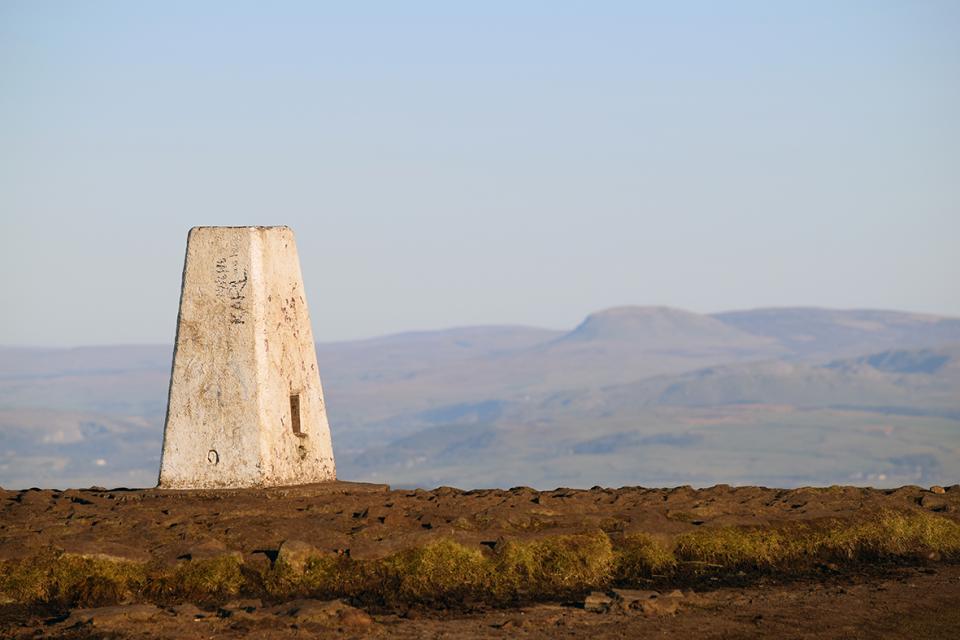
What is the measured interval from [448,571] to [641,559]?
236 centimetres

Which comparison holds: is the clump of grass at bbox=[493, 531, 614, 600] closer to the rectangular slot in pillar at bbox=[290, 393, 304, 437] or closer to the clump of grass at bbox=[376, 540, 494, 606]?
the clump of grass at bbox=[376, 540, 494, 606]

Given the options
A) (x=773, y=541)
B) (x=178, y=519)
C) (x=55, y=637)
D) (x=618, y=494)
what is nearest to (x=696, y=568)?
(x=773, y=541)

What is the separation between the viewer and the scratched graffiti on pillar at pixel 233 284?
21.6 m

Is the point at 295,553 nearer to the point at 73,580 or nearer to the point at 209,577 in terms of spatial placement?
the point at 209,577

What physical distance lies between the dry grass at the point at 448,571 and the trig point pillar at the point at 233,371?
449cm

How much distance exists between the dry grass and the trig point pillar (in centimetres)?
449

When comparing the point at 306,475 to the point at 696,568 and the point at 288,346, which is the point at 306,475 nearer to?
the point at 288,346

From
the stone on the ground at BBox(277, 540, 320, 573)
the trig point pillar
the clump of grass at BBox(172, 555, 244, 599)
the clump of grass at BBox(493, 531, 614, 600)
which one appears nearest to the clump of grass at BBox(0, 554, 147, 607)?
the clump of grass at BBox(172, 555, 244, 599)

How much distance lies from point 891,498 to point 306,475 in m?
8.06

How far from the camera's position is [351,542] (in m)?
17.6

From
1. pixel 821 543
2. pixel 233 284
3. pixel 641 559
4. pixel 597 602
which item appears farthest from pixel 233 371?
pixel 821 543

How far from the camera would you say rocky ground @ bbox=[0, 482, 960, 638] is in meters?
15.0

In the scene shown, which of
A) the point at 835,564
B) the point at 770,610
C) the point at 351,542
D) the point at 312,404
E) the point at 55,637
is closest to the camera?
the point at 55,637

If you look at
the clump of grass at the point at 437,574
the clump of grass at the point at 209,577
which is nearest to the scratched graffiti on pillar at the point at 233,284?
the clump of grass at the point at 209,577
